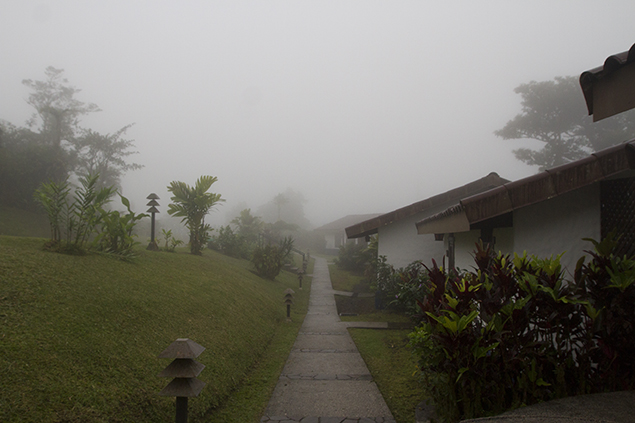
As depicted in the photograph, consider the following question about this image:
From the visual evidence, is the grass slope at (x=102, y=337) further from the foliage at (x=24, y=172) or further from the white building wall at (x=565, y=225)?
the foliage at (x=24, y=172)

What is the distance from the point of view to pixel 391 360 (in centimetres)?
648

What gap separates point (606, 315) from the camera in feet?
10.2

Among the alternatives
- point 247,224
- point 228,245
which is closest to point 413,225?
point 228,245

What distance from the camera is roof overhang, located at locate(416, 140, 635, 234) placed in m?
3.94

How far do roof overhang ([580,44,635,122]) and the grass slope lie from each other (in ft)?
14.6

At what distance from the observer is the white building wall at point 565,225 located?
455 centimetres

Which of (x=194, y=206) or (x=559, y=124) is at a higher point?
(x=559, y=124)

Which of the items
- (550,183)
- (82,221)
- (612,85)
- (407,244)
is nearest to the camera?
(612,85)

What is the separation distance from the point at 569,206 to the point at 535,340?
93.2 inches

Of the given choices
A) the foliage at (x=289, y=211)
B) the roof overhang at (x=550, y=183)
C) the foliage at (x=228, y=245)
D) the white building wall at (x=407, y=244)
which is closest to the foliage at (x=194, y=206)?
the foliage at (x=228, y=245)

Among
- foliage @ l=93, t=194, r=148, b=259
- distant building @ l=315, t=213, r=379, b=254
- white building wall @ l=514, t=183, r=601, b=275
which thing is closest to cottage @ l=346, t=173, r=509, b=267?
white building wall @ l=514, t=183, r=601, b=275

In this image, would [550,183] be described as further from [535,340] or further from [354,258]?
[354,258]

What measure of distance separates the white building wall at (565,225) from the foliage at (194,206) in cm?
1131

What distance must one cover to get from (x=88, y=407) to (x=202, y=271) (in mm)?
7303
